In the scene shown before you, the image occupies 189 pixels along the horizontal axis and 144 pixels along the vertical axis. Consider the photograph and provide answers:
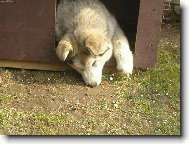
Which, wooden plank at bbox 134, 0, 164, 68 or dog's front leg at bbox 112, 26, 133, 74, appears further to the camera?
Result: dog's front leg at bbox 112, 26, 133, 74

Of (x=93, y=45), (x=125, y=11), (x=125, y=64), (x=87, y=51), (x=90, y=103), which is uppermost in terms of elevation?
(x=93, y=45)

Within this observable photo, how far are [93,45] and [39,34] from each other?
0.74 metres

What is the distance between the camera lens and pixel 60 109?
508 centimetres

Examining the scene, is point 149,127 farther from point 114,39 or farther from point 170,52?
point 170,52

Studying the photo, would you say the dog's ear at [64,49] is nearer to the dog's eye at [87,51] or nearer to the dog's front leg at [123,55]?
the dog's eye at [87,51]

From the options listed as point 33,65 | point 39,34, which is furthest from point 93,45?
point 33,65

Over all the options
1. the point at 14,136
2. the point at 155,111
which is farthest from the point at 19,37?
the point at 155,111

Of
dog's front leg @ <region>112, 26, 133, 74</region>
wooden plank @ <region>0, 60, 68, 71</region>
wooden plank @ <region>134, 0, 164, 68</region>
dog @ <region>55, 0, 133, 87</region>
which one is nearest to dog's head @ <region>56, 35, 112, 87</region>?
dog @ <region>55, 0, 133, 87</region>

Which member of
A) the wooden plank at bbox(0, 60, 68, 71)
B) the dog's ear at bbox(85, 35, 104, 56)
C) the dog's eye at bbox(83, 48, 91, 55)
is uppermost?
the dog's ear at bbox(85, 35, 104, 56)

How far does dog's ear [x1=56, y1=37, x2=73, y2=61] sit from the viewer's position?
5219mm

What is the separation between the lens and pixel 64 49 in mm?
5227

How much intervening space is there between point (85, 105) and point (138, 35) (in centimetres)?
111

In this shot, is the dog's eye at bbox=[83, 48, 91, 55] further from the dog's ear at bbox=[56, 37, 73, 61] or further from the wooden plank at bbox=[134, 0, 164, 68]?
the wooden plank at bbox=[134, 0, 164, 68]

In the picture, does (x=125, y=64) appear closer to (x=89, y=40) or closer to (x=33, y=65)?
(x=89, y=40)
